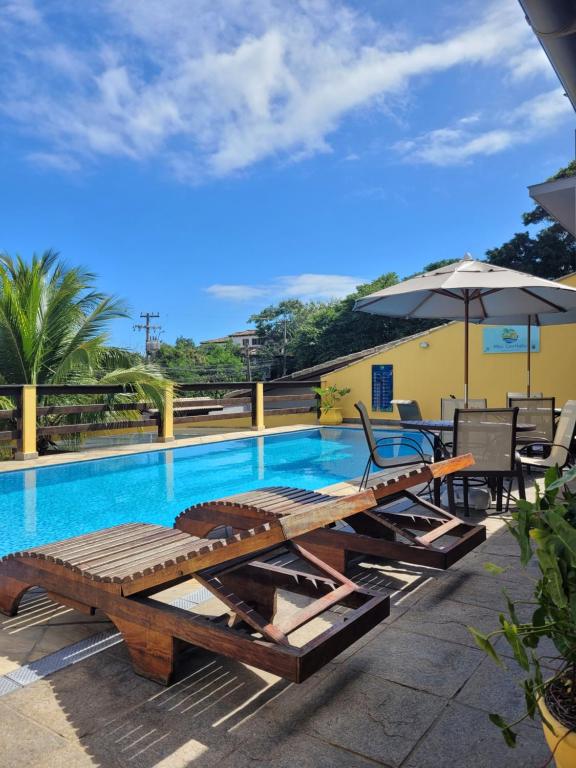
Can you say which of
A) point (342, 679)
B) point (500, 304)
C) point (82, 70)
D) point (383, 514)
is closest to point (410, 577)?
point (383, 514)

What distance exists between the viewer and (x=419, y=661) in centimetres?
223

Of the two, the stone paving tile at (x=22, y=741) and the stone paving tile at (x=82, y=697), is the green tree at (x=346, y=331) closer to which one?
the stone paving tile at (x=82, y=697)

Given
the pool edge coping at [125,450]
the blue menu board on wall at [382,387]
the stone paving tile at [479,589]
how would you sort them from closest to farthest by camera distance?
the stone paving tile at [479,589] → the pool edge coping at [125,450] → the blue menu board on wall at [382,387]

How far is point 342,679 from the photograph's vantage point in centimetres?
211

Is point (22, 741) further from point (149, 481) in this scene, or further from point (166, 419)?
point (166, 419)

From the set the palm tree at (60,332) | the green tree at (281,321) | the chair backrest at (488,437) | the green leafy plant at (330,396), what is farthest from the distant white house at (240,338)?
the chair backrest at (488,437)

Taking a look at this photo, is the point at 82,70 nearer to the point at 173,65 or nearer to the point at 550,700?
the point at 173,65

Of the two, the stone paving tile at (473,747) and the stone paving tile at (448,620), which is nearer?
the stone paving tile at (473,747)

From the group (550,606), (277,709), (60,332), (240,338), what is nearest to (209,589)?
(277,709)

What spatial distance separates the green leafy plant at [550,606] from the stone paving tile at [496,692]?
0.66 metres

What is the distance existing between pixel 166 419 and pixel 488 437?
28.6 feet

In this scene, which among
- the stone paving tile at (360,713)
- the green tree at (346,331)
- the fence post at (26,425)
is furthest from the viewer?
the green tree at (346,331)

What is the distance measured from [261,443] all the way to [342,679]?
10251 mm

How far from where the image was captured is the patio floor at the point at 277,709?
1.67 metres
